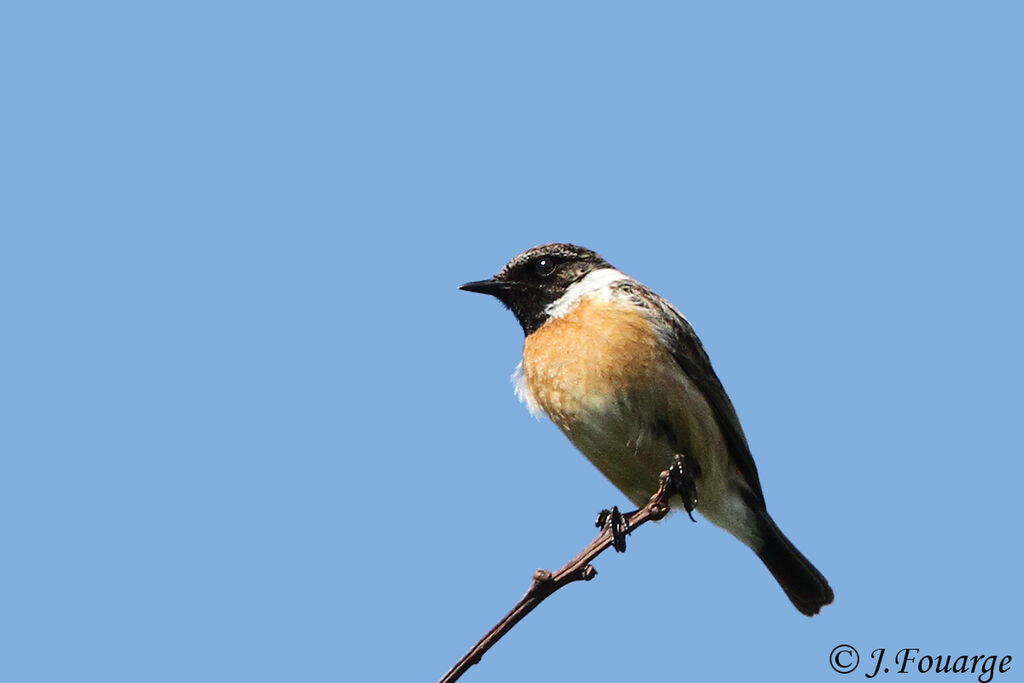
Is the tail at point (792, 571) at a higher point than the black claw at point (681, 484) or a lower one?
lower

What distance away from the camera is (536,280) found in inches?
319

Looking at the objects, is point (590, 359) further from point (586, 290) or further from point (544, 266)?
point (544, 266)

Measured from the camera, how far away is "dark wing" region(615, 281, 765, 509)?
7.65m

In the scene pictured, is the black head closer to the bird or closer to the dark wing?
the bird

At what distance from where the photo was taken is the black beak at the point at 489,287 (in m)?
7.92

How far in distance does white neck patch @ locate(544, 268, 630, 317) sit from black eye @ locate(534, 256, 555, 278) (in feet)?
0.64

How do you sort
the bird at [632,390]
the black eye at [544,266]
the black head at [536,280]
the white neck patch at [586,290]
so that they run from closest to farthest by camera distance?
the bird at [632,390] < the white neck patch at [586,290] < the black head at [536,280] < the black eye at [544,266]

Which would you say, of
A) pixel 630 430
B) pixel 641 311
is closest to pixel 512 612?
pixel 630 430

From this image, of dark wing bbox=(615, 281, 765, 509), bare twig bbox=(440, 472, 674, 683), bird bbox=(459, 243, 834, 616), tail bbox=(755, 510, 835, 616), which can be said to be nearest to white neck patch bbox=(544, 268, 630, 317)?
bird bbox=(459, 243, 834, 616)

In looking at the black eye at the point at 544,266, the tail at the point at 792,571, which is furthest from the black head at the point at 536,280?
the tail at the point at 792,571

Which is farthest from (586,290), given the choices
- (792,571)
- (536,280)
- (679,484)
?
(679,484)

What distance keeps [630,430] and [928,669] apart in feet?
7.27

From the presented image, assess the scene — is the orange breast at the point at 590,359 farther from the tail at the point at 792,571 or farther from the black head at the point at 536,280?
the tail at the point at 792,571

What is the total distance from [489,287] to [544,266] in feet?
1.53
